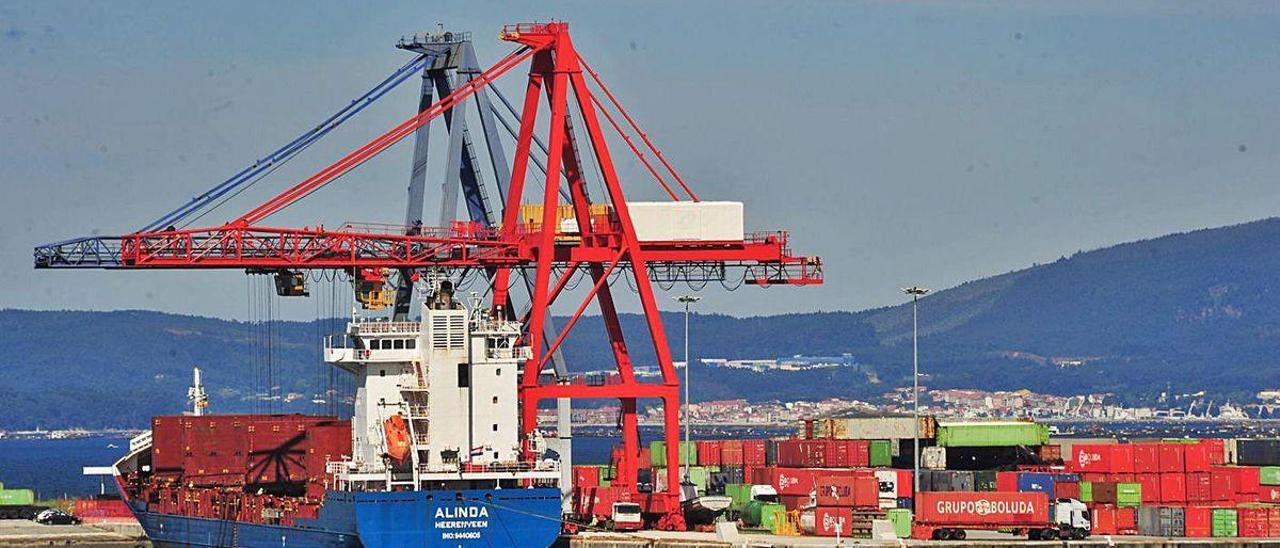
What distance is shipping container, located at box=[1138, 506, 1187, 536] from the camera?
7169 centimetres

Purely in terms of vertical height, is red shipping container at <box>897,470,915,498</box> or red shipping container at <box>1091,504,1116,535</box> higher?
red shipping container at <box>897,470,915,498</box>

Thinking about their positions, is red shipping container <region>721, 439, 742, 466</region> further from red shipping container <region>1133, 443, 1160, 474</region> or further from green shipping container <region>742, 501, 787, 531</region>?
A: red shipping container <region>1133, 443, 1160, 474</region>

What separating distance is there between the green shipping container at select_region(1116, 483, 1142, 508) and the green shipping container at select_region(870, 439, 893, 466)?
13.8 meters

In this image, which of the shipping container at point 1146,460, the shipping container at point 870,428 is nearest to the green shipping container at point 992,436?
the shipping container at point 870,428

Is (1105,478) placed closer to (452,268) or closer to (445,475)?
(452,268)

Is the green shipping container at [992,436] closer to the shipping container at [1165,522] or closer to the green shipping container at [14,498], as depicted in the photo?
the shipping container at [1165,522]

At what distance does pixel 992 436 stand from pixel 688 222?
22.4 meters

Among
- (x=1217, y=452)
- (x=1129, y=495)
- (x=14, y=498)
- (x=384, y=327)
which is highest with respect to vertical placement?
(x=384, y=327)

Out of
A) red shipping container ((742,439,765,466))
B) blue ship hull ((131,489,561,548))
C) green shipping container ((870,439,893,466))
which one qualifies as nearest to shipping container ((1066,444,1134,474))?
green shipping container ((870,439,893,466))

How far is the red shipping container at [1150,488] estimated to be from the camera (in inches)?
3091

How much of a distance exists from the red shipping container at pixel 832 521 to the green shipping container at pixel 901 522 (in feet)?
4.92

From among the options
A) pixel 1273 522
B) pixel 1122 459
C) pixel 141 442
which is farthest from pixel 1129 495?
pixel 141 442

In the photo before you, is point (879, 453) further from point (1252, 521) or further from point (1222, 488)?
point (1252, 521)

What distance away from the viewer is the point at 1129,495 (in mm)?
76938
